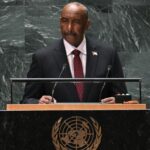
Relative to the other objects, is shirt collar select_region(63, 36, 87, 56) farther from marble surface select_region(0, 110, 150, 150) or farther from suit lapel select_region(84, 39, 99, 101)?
marble surface select_region(0, 110, 150, 150)

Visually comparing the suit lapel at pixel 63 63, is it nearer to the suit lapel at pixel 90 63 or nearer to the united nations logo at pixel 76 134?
the suit lapel at pixel 90 63

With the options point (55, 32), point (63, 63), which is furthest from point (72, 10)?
point (55, 32)

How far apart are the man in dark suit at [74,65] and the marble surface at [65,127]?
0.70 m

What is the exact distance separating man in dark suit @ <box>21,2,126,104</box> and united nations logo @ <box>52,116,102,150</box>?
730 millimetres

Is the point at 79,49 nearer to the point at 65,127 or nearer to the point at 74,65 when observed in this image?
the point at 74,65

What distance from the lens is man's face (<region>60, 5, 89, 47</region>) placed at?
199 inches

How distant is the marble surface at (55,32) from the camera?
7637 mm

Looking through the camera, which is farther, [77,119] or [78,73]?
[78,73]

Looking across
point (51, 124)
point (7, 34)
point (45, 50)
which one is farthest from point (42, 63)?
point (7, 34)

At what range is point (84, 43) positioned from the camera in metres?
5.20

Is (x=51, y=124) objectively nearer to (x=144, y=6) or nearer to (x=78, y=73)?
(x=78, y=73)

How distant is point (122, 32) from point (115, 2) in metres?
0.35

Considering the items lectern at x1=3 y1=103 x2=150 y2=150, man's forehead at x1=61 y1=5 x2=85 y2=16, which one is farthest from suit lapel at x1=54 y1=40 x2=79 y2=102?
lectern at x1=3 y1=103 x2=150 y2=150

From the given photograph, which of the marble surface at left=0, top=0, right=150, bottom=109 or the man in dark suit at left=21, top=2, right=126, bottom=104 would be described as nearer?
the man in dark suit at left=21, top=2, right=126, bottom=104
